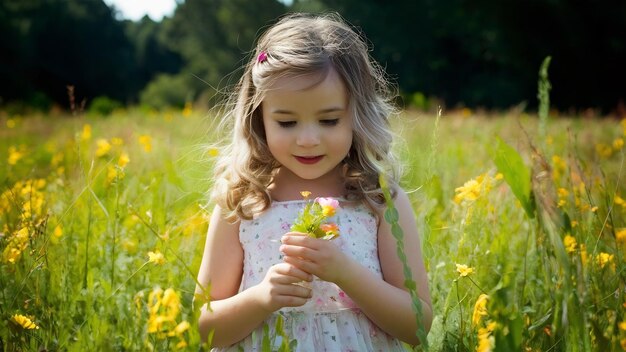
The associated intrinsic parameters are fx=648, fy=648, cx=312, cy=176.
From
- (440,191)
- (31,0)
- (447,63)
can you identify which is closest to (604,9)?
(447,63)

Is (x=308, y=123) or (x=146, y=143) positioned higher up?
(x=308, y=123)

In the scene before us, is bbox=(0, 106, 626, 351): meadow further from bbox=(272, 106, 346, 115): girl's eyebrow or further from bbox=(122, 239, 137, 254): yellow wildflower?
bbox=(272, 106, 346, 115): girl's eyebrow

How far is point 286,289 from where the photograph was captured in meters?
1.48

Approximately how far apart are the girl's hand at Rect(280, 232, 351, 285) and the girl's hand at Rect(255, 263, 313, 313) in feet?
0.05

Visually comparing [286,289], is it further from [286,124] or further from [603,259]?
[603,259]

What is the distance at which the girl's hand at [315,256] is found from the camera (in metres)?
1.44

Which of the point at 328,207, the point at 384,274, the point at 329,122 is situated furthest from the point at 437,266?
the point at 328,207

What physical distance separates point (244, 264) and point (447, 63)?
28.5m

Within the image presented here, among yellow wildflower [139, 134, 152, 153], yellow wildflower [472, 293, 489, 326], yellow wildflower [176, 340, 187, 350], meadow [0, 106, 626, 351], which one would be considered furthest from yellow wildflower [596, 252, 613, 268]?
yellow wildflower [139, 134, 152, 153]

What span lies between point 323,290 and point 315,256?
0.26m

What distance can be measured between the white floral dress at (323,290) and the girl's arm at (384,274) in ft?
0.17

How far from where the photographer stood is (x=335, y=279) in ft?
4.94

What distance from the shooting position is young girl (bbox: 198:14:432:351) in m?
1.61

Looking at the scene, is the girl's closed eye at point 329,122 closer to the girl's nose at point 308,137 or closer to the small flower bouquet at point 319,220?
the girl's nose at point 308,137
